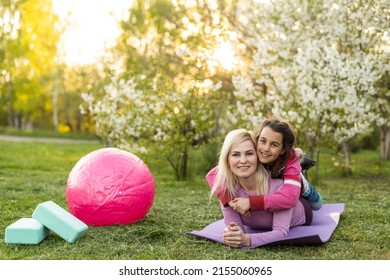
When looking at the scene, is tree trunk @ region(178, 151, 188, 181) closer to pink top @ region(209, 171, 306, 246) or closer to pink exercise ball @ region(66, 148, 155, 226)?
pink exercise ball @ region(66, 148, 155, 226)

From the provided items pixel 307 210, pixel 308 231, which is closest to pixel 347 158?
pixel 307 210

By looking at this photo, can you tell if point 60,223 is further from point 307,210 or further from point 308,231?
point 307,210

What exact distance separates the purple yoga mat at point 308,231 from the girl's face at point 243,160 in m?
0.69

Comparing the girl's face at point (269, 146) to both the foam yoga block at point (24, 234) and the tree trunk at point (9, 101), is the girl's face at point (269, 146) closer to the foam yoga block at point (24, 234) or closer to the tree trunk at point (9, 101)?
the foam yoga block at point (24, 234)

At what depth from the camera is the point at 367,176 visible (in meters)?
11.4

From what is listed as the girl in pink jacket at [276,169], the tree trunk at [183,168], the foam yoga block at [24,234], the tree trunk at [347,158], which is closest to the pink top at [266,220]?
the girl in pink jacket at [276,169]

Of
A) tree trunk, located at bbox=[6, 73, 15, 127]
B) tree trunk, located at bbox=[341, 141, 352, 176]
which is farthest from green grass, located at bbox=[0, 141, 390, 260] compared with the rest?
tree trunk, located at bbox=[6, 73, 15, 127]

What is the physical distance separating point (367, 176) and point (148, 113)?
4714mm

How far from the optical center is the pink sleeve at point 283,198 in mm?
5184

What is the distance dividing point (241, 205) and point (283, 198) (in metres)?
0.40

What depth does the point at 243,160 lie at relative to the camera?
5312mm

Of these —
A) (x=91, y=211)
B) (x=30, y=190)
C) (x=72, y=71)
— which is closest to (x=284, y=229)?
(x=91, y=211)

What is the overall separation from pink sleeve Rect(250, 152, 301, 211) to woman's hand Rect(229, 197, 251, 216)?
0.05 metres
